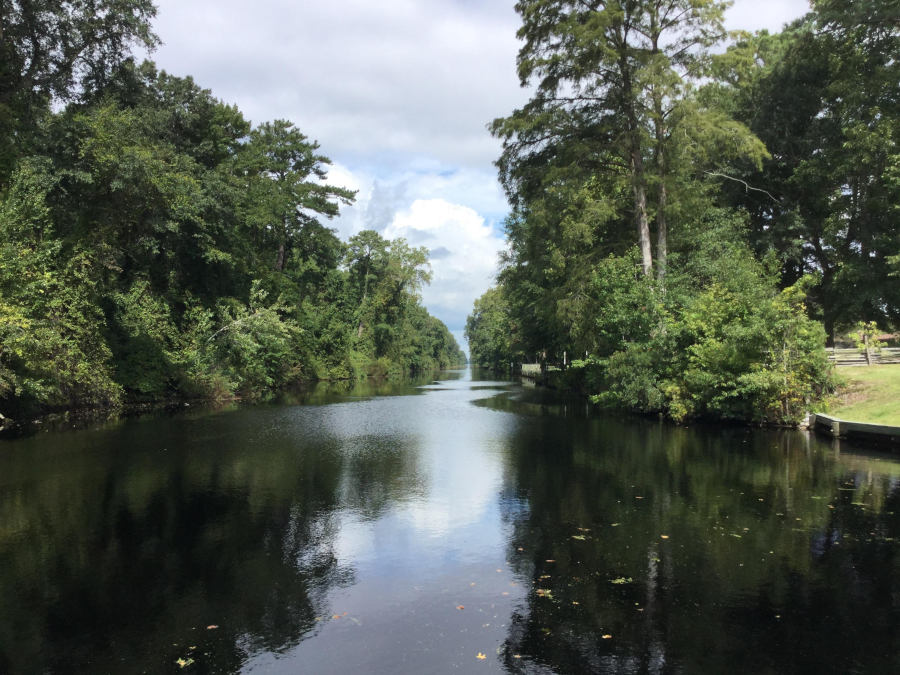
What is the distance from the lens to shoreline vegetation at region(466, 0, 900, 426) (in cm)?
1998

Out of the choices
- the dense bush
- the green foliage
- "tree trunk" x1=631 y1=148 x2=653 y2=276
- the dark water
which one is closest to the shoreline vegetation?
"tree trunk" x1=631 y1=148 x2=653 y2=276

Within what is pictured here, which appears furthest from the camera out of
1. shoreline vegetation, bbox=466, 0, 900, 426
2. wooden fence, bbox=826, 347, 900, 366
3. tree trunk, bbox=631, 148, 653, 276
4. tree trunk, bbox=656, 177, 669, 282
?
tree trunk, bbox=631, 148, 653, 276

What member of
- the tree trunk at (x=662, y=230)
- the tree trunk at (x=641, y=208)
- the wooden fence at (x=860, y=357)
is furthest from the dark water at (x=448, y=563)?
the tree trunk at (x=641, y=208)

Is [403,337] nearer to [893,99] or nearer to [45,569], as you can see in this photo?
[893,99]

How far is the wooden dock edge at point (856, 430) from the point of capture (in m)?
15.6

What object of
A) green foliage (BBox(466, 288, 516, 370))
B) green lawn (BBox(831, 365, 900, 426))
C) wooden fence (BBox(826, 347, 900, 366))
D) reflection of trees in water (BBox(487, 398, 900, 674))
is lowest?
reflection of trees in water (BBox(487, 398, 900, 674))

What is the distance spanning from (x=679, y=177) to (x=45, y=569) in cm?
2554

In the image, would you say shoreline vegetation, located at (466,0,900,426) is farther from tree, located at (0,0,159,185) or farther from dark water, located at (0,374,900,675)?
tree, located at (0,0,159,185)

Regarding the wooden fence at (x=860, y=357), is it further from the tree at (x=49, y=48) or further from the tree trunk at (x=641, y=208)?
the tree at (x=49, y=48)

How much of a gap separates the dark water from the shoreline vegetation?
232 inches

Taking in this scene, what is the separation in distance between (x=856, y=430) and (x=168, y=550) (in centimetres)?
1838

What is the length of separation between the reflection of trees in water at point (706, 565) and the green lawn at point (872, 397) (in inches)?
182

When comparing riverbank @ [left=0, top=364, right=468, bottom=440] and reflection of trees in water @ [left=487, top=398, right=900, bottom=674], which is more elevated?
riverbank @ [left=0, top=364, right=468, bottom=440]

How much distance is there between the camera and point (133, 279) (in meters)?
29.0
